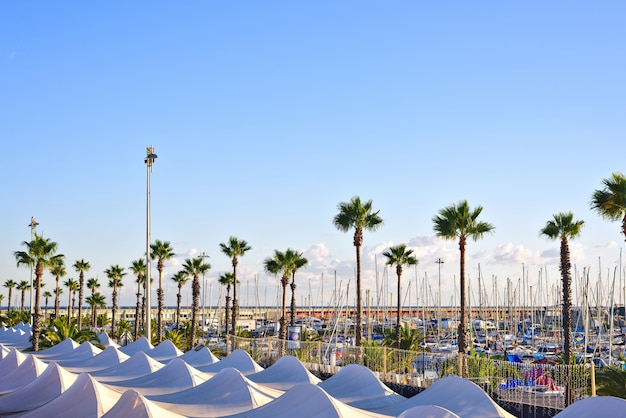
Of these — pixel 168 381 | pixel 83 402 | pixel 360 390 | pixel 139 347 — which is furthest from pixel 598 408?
pixel 139 347

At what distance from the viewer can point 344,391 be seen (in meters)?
22.8

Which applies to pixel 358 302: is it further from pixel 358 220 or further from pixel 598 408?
pixel 598 408

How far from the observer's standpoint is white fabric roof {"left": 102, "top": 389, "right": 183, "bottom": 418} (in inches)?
707

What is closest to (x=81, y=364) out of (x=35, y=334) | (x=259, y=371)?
(x=259, y=371)

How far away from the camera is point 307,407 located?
1844 centimetres

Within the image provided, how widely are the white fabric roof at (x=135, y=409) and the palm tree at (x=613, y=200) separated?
18875 millimetres

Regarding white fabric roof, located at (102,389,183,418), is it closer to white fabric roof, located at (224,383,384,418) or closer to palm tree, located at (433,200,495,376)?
white fabric roof, located at (224,383,384,418)

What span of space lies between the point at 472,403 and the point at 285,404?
492cm

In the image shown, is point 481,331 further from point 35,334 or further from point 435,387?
point 435,387

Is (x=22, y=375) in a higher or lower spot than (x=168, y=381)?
lower

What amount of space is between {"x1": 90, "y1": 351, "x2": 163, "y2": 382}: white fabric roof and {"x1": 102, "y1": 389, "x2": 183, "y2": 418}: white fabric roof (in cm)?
1161

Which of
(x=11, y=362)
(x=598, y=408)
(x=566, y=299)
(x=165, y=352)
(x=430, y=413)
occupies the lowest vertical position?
(x=165, y=352)

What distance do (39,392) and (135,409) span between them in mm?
9207

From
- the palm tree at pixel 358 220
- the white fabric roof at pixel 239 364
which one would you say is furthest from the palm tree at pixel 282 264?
the white fabric roof at pixel 239 364
